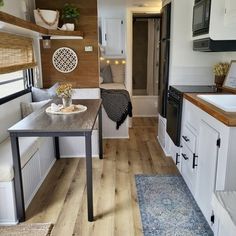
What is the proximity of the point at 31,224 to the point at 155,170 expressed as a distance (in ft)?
5.23

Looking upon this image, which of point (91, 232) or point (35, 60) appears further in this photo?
point (35, 60)

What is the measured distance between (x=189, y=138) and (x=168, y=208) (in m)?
0.69

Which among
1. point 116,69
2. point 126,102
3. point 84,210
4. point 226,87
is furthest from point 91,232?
point 116,69

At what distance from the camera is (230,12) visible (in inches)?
96.7

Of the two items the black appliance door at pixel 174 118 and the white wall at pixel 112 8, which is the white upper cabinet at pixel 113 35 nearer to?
the white wall at pixel 112 8

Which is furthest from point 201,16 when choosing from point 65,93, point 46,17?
point 46,17

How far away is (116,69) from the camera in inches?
227

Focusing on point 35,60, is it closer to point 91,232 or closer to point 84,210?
point 84,210

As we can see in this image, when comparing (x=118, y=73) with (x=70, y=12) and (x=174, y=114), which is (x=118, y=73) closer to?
(x=70, y=12)

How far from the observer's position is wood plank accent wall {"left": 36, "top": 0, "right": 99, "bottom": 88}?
3.75 metres

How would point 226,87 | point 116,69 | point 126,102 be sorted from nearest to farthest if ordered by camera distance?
point 226,87, point 126,102, point 116,69

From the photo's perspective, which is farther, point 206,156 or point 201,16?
point 201,16

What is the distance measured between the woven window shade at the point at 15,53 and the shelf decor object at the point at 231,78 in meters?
2.39

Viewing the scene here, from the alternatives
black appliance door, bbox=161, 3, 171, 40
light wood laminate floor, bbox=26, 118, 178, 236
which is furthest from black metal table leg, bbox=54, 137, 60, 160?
black appliance door, bbox=161, 3, 171, 40
